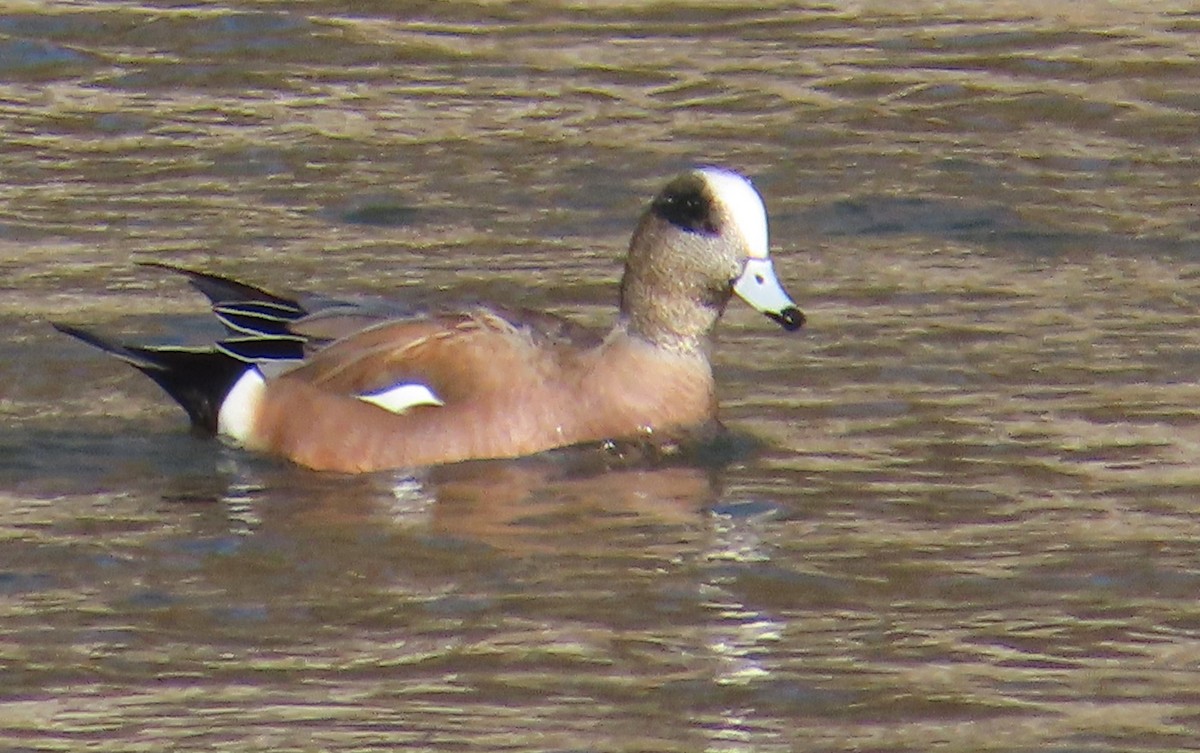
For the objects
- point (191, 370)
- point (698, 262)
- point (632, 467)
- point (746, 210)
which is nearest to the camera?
point (632, 467)

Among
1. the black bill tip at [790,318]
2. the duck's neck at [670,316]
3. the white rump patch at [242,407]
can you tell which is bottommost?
the white rump patch at [242,407]

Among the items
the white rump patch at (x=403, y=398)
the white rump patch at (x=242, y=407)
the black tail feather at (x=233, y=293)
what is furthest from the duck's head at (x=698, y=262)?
the white rump patch at (x=242, y=407)

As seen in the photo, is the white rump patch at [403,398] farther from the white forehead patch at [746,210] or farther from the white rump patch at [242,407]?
the white forehead patch at [746,210]

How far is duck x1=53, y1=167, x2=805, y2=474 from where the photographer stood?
7.32 m

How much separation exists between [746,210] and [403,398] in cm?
101

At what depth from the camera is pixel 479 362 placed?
734cm

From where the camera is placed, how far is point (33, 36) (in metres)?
11.4

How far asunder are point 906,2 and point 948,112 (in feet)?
4.95

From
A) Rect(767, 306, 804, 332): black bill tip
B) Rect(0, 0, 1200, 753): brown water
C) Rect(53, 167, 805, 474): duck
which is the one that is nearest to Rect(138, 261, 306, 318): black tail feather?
Rect(53, 167, 805, 474): duck

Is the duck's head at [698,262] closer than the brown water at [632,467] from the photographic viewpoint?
No

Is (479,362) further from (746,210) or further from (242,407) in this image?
(746,210)

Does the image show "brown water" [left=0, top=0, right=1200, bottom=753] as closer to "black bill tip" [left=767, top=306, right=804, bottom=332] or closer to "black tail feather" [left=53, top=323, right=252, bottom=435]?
"black tail feather" [left=53, top=323, right=252, bottom=435]

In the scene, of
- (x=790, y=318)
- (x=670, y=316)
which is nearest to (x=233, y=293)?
(x=670, y=316)

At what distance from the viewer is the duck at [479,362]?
7324mm
